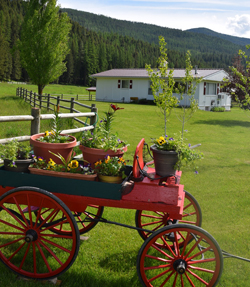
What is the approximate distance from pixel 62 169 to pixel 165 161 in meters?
1.08

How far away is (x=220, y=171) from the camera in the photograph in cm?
862

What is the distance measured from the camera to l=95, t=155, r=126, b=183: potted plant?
3.13 meters

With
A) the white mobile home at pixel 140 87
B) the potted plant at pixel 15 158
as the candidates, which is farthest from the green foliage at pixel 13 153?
the white mobile home at pixel 140 87

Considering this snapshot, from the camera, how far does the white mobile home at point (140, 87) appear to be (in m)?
33.2

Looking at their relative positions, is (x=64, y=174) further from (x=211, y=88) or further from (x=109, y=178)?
(x=211, y=88)

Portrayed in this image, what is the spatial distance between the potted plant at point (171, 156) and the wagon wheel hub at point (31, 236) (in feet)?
4.55

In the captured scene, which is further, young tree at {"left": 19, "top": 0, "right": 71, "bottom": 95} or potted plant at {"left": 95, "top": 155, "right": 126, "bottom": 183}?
young tree at {"left": 19, "top": 0, "right": 71, "bottom": 95}

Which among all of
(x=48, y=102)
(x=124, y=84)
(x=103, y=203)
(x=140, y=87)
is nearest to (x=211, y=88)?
(x=140, y=87)

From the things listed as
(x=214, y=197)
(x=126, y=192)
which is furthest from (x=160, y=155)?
(x=214, y=197)

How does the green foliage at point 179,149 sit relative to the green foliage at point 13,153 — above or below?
above

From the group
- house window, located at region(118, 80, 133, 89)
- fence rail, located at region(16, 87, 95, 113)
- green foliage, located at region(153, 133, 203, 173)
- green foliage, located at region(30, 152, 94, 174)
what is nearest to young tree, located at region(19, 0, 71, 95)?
fence rail, located at region(16, 87, 95, 113)

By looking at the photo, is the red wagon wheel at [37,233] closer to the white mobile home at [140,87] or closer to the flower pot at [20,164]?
the flower pot at [20,164]

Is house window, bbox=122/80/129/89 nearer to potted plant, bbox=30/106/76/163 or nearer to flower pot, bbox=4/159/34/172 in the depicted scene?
potted plant, bbox=30/106/76/163

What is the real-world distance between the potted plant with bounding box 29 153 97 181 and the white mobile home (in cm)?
2978
